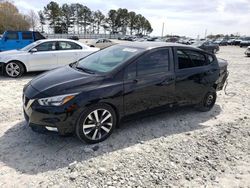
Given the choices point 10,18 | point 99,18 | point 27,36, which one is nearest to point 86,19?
point 99,18

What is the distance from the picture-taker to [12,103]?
4.99 meters

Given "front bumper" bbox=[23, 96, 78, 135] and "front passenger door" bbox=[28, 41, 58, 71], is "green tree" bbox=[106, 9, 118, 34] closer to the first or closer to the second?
"front passenger door" bbox=[28, 41, 58, 71]

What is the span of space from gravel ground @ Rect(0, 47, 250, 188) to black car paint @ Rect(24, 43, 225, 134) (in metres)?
0.41

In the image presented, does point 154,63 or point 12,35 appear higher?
point 12,35

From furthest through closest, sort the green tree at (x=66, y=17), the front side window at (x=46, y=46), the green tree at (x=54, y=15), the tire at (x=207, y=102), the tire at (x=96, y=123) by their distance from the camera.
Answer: the green tree at (x=66, y=17), the green tree at (x=54, y=15), the front side window at (x=46, y=46), the tire at (x=207, y=102), the tire at (x=96, y=123)

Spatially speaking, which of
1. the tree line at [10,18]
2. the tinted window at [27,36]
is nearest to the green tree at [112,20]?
the tree line at [10,18]

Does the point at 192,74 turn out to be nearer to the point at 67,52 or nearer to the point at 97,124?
the point at 97,124

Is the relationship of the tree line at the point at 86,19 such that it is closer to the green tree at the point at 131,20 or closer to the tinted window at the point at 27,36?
the green tree at the point at 131,20

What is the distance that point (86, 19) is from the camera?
77875 millimetres

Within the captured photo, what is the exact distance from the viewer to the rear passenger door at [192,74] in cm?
421

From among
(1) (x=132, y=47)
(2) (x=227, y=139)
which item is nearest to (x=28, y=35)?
(1) (x=132, y=47)

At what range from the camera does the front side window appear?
7.74 m

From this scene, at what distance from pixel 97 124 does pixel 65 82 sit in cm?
81

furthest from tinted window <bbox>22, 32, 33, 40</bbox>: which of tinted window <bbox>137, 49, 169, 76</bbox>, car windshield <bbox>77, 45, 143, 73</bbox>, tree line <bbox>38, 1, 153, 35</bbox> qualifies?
tree line <bbox>38, 1, 153, 35</bbox>
